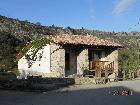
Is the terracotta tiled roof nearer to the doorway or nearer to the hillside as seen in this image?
the doorway

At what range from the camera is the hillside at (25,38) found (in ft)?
123

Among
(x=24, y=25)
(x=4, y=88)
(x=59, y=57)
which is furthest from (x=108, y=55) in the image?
(x=24, y=25)

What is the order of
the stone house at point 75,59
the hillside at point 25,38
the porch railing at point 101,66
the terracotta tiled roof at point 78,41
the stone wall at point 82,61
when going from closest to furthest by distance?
1. the stone house at point 75,59
2. the terracotta tiled roof at point 78,41
3. the stone wall at point 82,61
4. the porch railing at point 101,66
5. the hillside at point 25,38

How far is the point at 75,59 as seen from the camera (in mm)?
31609

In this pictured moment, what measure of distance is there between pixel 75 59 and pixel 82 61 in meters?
0.81

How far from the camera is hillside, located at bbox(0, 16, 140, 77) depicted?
3744 centimetres

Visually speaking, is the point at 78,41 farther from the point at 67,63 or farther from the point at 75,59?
the point at 67,63

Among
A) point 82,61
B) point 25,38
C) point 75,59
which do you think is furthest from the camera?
point 25,38

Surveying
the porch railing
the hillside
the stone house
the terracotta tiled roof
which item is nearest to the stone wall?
the stone house

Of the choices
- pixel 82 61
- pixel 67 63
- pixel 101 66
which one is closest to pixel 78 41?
pixel 82 61

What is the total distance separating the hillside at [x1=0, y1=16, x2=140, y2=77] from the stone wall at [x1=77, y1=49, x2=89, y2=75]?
18.9 feet

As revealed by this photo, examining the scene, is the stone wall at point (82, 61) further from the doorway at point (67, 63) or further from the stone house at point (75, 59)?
the doorway at point (67, 63)

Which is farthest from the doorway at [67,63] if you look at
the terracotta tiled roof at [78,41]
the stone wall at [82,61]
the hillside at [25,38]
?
the hillside at [25,38]

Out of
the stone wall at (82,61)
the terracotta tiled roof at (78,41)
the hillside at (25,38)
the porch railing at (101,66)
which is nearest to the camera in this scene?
the terracotta tiled roof at (78,41)
